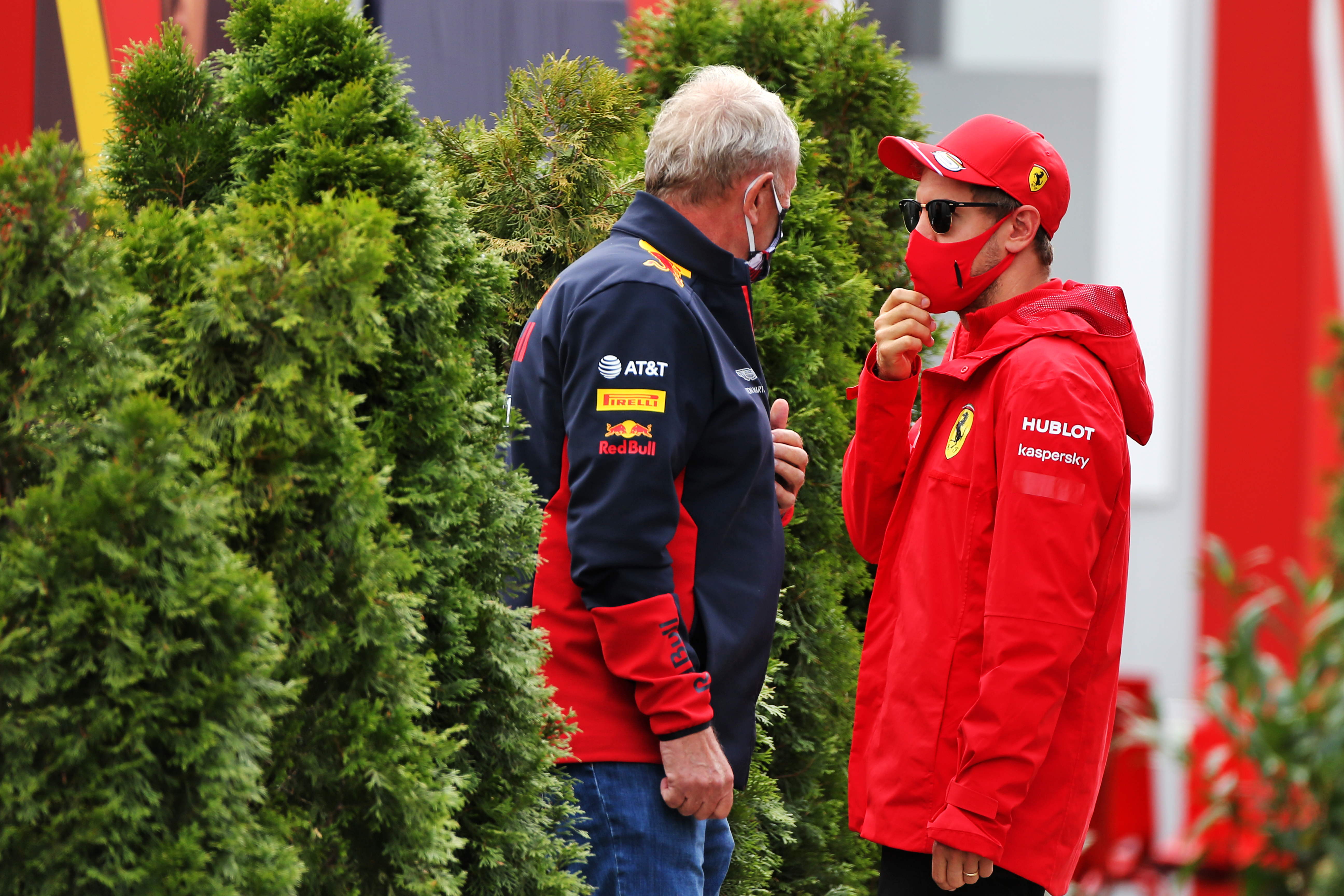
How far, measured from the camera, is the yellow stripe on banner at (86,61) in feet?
14.4

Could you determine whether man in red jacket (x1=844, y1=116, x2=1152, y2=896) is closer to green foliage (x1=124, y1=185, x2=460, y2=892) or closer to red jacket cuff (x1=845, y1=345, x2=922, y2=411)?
red jacket cuff (x1=845, y1=345, x2=922, y2=411)

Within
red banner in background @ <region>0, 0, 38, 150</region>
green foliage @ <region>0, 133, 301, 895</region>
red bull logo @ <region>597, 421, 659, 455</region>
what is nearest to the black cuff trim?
red bull logo @ <region>597, 421, 659, 455</region>

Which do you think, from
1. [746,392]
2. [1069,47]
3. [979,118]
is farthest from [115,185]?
[1069,47]

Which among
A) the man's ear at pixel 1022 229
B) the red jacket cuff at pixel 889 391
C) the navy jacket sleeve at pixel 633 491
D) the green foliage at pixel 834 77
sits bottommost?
the navy jacket sleeve at pixel 633 491

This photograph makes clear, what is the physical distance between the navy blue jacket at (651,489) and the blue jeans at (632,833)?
4cm

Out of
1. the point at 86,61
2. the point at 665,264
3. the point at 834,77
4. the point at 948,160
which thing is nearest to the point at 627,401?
the point at 665,264

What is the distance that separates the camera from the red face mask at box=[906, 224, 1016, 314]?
2432 millimetres

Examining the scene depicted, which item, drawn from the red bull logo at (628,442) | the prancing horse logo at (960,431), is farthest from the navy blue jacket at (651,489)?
the prancing horse logo at (960,431)

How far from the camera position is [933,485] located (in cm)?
232

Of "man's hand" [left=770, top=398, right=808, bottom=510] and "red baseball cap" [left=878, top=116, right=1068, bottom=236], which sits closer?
"red baseball cap" [left=878, top=116, right=1068, bottom=236]

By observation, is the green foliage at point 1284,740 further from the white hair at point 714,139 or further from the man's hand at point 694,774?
the white hair at point 714,139

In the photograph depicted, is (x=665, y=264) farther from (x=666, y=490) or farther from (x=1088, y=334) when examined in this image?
(x=1088, y=334)

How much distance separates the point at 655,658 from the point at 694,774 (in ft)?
0.73

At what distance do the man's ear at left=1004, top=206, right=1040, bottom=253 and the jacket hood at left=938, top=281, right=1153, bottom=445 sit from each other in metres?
0.10
